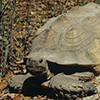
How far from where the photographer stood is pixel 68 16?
186 inches

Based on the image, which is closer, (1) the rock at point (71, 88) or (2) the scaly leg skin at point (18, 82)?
(1) the rock at point (71, 88)

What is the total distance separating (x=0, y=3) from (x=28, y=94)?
3866 millimetres

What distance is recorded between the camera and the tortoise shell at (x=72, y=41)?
3957 mm

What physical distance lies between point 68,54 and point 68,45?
A: 20 cm

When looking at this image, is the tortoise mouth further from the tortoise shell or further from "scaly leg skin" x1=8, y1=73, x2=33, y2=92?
"scaly leg skin" x1=8, y1=73, x2=33, y2=92

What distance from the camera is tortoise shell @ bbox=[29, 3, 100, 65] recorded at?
3957mm

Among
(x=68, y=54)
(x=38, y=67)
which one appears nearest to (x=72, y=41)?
(x=68, y=54)

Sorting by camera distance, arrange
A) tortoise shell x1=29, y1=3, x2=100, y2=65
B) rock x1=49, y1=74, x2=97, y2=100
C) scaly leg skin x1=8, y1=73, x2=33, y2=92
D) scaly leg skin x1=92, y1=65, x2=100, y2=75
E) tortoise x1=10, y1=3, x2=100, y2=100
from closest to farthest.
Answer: rock x1=49, y1=74, x2=97, y2=100 < tortoise x1=10, y1=3, x2=100, y2=100 < tortoise shell x1=29, y1=3, x2=100, y2=65 < scaly leg skin x1=92, y1=65, x2=100, y2=75 < scaly leg skin x1=8, y1=73, x2=33, y2=92

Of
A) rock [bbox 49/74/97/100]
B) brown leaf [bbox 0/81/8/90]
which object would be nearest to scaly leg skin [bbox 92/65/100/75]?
rock [bbox 49/74/97/100]

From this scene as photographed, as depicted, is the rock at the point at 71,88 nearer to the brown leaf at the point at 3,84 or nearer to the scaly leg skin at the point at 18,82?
the scaly leg skin at the point at 18,82

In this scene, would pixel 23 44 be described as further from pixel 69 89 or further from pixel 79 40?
pixel 69 89

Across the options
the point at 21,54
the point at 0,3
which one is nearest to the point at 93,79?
A: the point at 21,54

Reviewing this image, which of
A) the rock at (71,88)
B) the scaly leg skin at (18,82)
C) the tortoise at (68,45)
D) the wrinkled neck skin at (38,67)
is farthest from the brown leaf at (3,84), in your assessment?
the rock at (71,88)

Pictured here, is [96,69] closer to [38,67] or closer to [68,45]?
[68,45]
